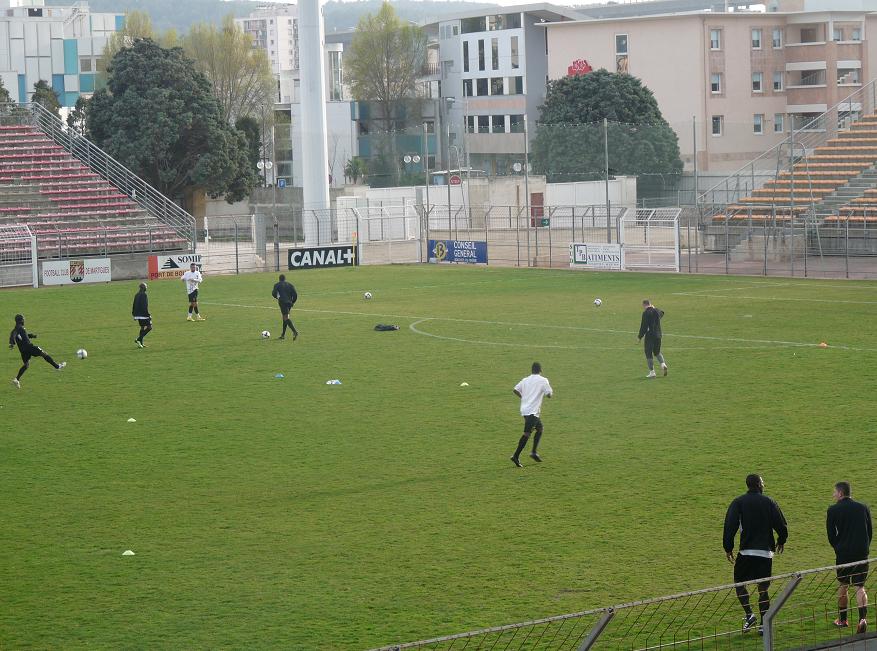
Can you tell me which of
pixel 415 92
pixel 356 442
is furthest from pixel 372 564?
pixel 415 92

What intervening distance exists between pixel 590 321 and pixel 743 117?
58272mm

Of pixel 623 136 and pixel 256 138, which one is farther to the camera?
pixel 256 138

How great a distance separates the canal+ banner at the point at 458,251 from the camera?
6025 centimetres

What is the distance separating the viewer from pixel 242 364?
3077cm

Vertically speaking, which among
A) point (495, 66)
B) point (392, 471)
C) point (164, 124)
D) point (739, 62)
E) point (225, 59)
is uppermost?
point (225, 59)

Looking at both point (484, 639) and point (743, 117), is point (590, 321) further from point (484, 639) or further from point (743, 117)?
point (743, 117)

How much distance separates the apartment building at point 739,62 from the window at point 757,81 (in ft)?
0.24

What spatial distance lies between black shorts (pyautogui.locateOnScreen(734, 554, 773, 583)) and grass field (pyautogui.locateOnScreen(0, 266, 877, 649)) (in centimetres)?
142

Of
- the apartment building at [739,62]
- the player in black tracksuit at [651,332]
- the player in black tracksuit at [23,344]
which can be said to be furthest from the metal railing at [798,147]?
the player in black tracksuit at [23,344]

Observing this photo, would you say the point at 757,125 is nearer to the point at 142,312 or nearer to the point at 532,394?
the point at 142,312

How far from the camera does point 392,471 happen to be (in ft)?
63.5

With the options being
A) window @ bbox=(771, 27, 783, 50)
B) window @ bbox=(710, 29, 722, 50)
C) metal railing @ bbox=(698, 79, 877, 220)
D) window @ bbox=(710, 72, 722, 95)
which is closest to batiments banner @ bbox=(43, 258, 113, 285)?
metal railing @ bbox=(698, 79, 877, 220)

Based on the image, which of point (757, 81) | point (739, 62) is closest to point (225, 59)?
point (739, 62)

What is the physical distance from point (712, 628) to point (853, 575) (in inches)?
79.9
